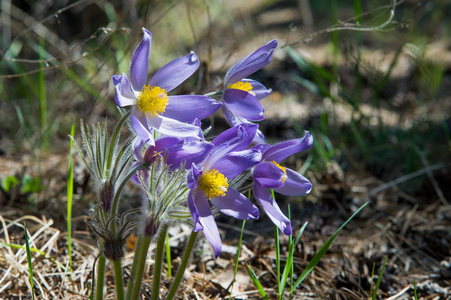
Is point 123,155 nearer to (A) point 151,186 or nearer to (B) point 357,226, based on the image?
(A) point 151,186

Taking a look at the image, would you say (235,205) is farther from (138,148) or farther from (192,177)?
(138,148)

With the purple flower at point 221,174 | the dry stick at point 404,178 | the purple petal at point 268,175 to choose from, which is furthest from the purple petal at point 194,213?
the dry stick at point 404,178

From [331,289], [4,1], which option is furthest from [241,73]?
[4,1]

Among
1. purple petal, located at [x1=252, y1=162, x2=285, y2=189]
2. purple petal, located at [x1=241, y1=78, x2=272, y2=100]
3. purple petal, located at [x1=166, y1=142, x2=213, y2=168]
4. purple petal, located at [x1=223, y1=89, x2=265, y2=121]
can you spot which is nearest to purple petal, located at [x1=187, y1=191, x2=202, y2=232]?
purple petal, located at [x1=166, y1=142, x2=213, y2=168]

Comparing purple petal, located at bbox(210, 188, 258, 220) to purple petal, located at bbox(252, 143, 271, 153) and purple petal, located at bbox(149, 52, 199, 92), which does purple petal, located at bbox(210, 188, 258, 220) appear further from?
purple petal, located at bbox(149, 52, 199, 92)

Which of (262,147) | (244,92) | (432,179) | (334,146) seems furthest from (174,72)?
(334,146)
